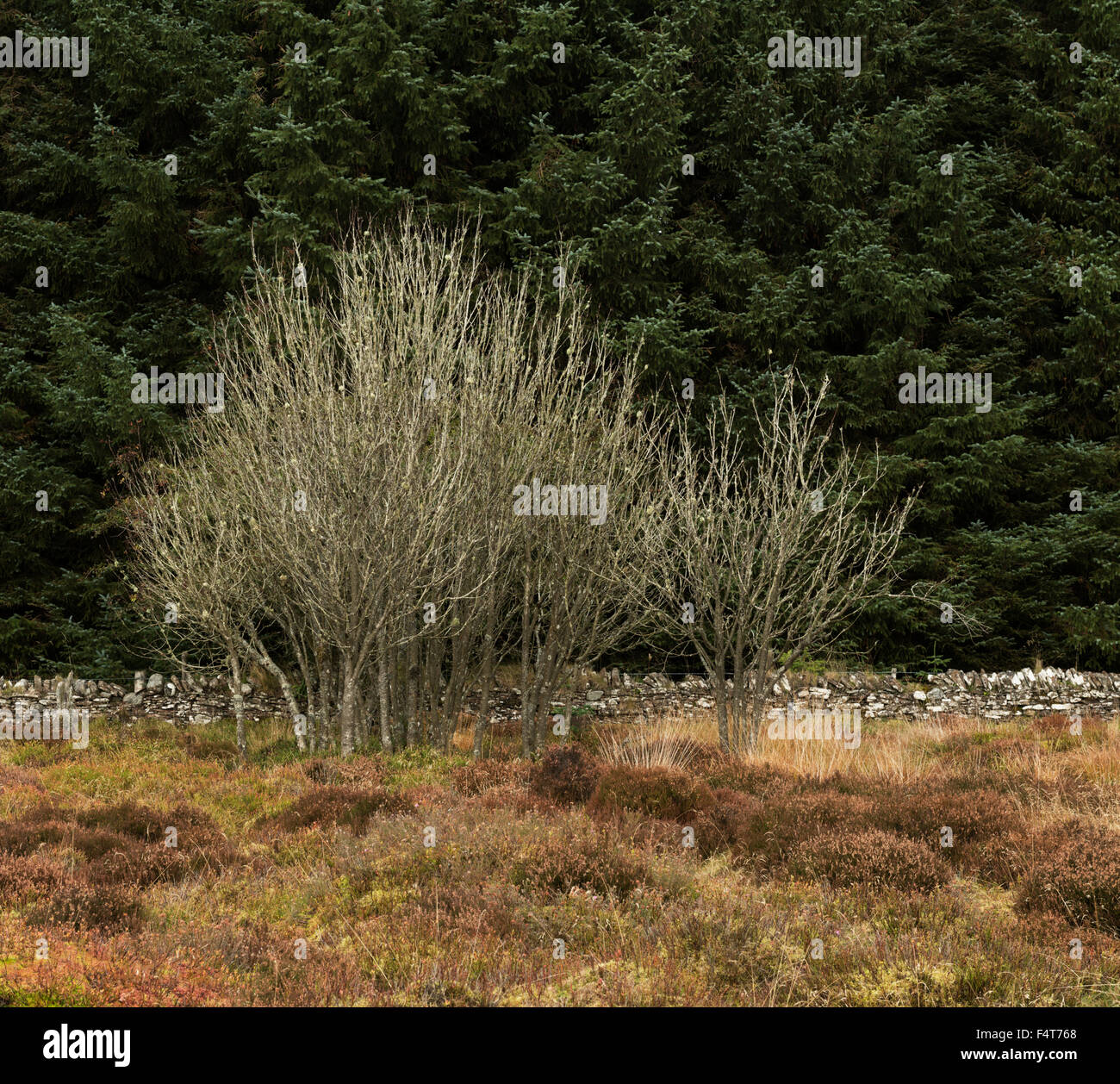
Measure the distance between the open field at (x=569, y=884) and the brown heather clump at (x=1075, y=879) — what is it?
0.06 ft

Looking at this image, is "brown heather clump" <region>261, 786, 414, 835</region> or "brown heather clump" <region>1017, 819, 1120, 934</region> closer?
"brown heather clump" <region>1017, 819, 1120, 934</region>

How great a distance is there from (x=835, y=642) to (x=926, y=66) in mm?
13814

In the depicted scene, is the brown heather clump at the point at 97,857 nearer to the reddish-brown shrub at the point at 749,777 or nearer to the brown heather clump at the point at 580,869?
the brown heather clump at the point at 580,869

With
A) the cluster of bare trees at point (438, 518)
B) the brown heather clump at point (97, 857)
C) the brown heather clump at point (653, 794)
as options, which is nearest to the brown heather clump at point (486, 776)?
the brown heather clump at point (653, 794)

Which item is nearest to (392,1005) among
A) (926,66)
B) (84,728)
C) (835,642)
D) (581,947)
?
(581,947)

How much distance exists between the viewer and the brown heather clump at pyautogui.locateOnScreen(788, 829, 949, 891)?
655 cm

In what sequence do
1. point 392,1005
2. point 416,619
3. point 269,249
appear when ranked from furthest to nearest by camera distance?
point 269,249
point 416,619
point 392,1005

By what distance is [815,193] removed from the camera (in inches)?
694

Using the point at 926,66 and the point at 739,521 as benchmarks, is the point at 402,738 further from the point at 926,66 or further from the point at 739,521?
the point at 926,66
